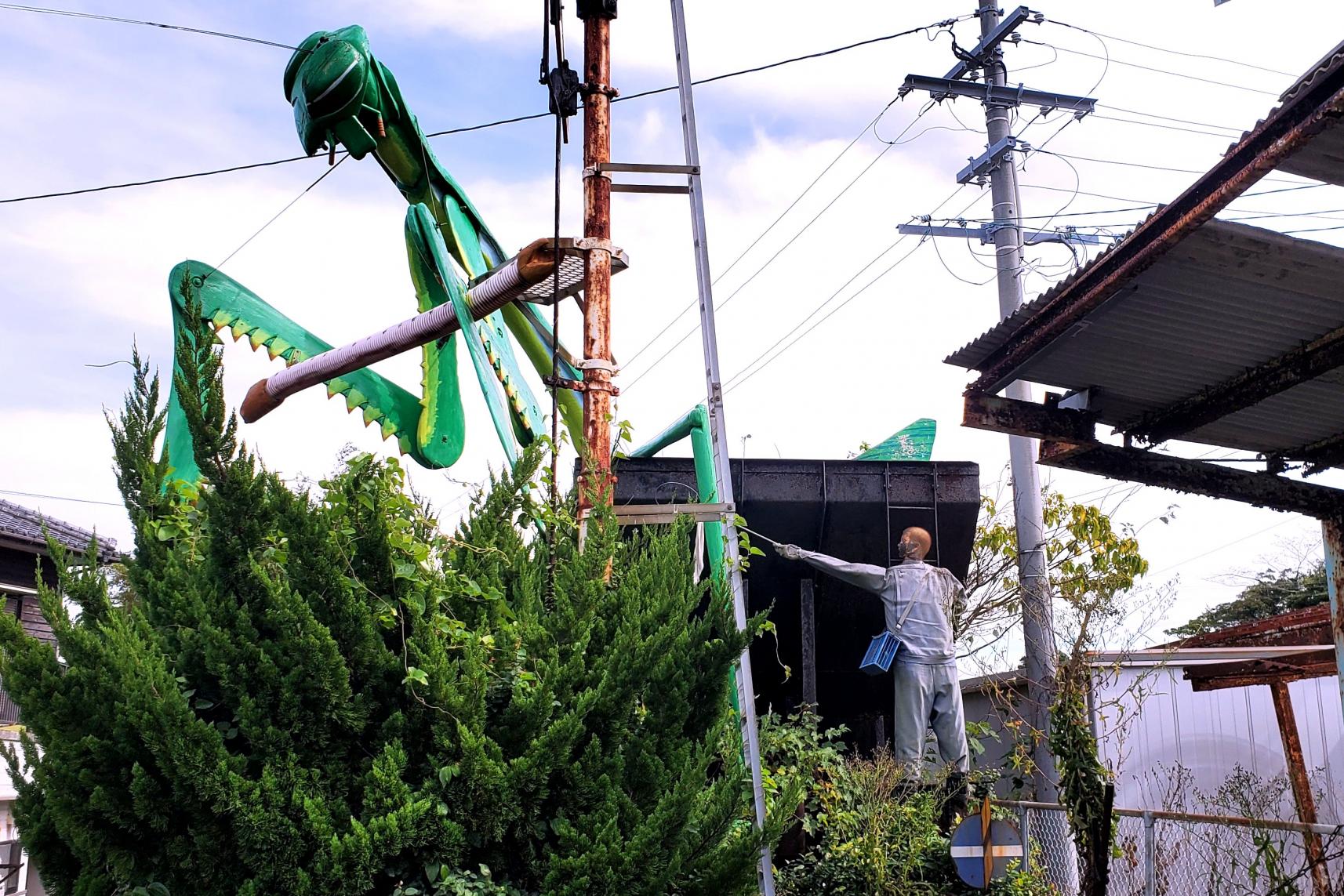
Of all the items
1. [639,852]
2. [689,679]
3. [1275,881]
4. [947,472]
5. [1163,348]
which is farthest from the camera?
[947,472]

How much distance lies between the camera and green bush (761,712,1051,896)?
810 centimetres

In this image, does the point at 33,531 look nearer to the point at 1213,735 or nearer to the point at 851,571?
the point at 851,571

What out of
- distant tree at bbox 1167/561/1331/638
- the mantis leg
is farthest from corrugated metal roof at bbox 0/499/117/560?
distant tree at bbox 1167/561/1331/638

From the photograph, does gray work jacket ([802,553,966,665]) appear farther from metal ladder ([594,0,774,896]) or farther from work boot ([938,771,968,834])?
metal ladder ([594,0,774,896])

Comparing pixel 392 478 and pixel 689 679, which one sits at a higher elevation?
pixel 392 478

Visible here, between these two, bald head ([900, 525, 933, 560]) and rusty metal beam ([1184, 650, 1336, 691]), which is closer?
rusty metal beam ([1184, 650, 1336, 691])

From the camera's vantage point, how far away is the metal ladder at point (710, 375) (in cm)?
559

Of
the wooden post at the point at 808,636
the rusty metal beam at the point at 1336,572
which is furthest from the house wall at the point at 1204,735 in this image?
the rusty metal beam at the point at 1336,572

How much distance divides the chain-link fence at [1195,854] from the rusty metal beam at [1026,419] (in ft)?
7.24

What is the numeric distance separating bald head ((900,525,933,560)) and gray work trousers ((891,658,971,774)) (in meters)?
0.89

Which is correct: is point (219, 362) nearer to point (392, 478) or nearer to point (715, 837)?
point (392, 478)

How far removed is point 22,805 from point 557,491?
100 inches

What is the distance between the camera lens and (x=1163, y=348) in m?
5.69

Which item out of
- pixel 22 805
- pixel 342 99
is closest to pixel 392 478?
pixel 22 805
